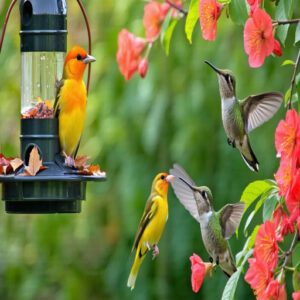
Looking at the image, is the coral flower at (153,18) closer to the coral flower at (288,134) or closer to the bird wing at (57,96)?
the bird wing at (57,96)

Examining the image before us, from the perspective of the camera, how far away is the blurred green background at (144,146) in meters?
5.71

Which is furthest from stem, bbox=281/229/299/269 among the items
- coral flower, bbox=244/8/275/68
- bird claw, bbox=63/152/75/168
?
bird claw, bbox=63/152/75/168

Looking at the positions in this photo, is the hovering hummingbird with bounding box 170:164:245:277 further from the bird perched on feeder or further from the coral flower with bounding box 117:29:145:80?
the coral flower with bounding box 117:29:145:80

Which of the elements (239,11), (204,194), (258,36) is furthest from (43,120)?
(258,36)

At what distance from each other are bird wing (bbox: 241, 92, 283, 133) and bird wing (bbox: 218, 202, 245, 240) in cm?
20

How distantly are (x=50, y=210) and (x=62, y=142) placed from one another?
0.22m

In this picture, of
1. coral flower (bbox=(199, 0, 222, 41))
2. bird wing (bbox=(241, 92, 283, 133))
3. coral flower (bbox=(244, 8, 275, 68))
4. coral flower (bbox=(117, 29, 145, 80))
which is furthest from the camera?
coral flower (bbox=(117, 29, 145, 80))

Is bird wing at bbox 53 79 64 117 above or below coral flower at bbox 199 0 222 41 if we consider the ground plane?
below

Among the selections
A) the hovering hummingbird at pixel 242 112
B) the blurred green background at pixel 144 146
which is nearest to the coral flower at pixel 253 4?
the hovering hummingbird at pixel 242 112

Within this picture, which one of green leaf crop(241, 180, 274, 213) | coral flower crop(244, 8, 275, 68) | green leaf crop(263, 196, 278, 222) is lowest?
green leaf crop(263, 196, 278, 222)

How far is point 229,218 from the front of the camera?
113 inches

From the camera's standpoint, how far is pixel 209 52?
571 centimetres

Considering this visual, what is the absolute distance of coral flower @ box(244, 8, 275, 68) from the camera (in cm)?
250

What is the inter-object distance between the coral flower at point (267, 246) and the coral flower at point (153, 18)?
4.45ft
